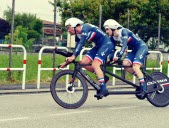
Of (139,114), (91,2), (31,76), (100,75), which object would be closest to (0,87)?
(31,76)

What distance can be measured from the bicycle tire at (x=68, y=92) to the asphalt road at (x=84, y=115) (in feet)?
0.46

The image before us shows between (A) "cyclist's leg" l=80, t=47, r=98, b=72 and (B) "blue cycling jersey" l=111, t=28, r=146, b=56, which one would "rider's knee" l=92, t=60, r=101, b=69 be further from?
(B) "blue cycling jersey" l=111, t=28, r=146, b=56

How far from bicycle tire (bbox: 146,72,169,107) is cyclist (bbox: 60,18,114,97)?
933mm

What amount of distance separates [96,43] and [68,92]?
106 centimetres

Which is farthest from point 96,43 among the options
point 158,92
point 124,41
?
point 158,92

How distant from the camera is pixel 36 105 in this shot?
8.89 m

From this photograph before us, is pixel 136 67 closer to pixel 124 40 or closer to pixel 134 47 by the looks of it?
pixel 134 47

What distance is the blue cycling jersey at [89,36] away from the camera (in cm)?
839

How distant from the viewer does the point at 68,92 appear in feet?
28.1

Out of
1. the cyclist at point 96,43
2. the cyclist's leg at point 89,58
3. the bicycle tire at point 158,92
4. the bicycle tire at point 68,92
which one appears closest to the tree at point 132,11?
the bicycle tire at point 158,92

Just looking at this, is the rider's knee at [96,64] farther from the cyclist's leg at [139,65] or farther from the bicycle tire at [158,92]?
the bicycle tire at [158,92]

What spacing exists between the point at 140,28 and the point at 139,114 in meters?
17.9

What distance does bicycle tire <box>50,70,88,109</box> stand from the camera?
839 centimetres

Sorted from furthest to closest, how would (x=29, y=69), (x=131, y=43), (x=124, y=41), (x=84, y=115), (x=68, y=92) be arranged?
(x=29, y=69), (x=131, y=43), (x=124, y=41), (x=68, y=92), (x=84, y=115)
